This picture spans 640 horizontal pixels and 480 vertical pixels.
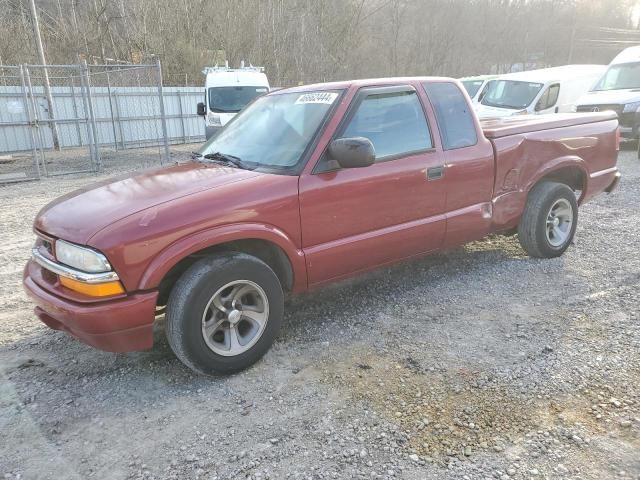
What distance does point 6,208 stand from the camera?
834 centimetres

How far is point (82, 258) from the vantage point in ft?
9.30

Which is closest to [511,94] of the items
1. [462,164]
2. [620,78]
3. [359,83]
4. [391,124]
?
[620,78]

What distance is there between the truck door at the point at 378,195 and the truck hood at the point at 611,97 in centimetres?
1100

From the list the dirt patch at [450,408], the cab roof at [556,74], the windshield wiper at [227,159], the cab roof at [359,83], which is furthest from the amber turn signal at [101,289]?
the cab roof at [556,74]

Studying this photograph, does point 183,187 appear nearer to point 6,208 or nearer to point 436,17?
point 6,208

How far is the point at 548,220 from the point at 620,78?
11108 mm

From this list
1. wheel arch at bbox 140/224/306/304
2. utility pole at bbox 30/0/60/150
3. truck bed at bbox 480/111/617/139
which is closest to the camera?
wheel arch at bbox 140/224/306/304

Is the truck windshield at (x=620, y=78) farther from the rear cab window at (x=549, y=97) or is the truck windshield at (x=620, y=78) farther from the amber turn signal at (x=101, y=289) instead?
the amber turn signal at (x=101, y=289)

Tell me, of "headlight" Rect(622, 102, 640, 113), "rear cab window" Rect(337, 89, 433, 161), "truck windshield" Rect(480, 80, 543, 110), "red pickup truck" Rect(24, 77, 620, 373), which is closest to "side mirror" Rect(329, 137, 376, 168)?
"red pickup truck" Rect(24, 77, 620, 373)

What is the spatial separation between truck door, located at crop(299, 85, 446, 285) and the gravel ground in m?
0.58

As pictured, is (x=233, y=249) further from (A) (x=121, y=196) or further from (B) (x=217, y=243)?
(A) (x=121, y=196)

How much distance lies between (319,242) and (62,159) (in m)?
13.4

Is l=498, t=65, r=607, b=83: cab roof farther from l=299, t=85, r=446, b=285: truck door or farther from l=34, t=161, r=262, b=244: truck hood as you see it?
l=34, t=161, r=262, b=244: truck hood

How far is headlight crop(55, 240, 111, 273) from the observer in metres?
2.79
